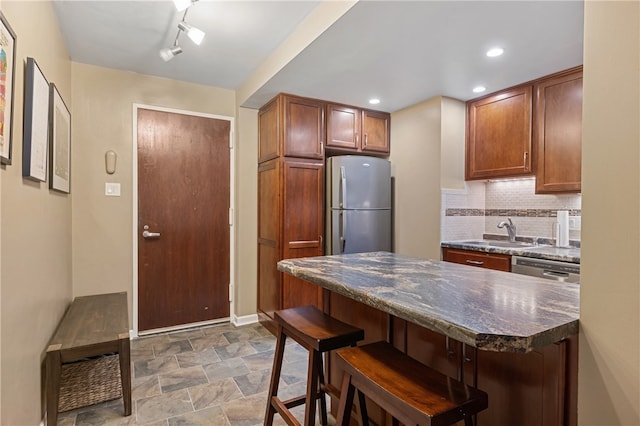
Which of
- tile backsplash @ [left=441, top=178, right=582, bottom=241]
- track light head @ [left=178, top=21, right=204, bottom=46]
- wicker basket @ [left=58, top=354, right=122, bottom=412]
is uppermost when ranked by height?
track light head @ [left=178, top=21, right=204, bottom=46]

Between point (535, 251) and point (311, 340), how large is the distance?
79.5 inches

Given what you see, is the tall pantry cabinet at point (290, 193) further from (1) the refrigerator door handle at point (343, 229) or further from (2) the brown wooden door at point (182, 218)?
(2) the brown wooden door at point (182, 218)

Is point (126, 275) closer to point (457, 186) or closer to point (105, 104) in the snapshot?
point (105, 104)

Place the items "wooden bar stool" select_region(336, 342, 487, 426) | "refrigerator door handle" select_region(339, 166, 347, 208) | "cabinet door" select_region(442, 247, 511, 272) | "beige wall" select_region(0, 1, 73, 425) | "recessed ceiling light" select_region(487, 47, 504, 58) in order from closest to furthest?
"wooden bar stool" select_region(336, 342, 487, 426)
"beige wall" select_region(0, 1, 73, 425)
"recessed ceiling light" select_region(487, 47, 504, 58)
"cabinet door" select_region(442, 247, 511, 272)
"refrigerator door handle" select_region(339, 166, 347, 208)

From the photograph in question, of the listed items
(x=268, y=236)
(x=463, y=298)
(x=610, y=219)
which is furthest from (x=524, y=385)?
(x=268, y=236)

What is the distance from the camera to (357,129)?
360 centimetres

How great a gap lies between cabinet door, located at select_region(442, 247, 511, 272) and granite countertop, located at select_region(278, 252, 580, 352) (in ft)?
3.93

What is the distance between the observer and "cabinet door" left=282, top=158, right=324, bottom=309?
3.21 meters

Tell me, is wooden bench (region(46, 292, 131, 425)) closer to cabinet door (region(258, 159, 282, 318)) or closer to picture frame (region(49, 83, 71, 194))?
picture frame (region(49, 83, 71, 194))

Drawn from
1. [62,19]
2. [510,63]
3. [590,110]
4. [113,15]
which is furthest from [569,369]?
[62,19]

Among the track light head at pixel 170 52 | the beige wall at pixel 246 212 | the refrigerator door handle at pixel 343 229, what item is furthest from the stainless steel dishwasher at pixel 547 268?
the track light head at pixel 170 52

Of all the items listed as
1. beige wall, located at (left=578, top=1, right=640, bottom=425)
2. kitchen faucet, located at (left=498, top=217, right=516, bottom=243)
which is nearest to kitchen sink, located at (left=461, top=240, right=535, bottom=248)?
kitchen faucet, located at (left=498, top=217, right=516, bottom=243)

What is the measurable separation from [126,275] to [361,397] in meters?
2.61

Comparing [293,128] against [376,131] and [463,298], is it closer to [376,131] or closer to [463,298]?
[376,131]
